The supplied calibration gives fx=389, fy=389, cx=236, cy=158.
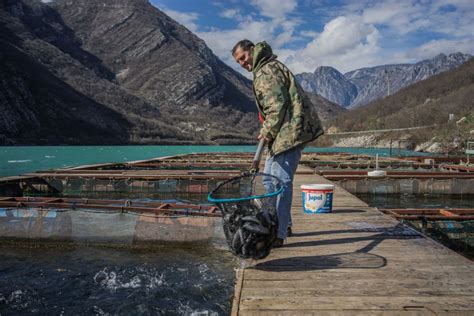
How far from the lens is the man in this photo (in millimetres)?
4312

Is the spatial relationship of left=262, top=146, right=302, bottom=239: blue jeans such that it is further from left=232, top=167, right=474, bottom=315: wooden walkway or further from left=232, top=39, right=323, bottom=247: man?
left=232, top=167, right=474, bottom=315: wooden walkway

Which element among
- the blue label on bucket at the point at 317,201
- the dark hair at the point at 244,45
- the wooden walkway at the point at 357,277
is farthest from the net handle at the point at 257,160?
the blue label on bucket at the point at 317,201

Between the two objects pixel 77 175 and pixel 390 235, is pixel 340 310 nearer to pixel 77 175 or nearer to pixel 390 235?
pixel 390 235

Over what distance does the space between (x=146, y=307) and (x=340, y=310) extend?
11.3ft

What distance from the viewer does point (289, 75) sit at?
4.46m

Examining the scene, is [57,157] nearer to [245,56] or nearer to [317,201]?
[317,201]

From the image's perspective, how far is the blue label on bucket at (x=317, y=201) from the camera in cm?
736

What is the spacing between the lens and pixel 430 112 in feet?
370

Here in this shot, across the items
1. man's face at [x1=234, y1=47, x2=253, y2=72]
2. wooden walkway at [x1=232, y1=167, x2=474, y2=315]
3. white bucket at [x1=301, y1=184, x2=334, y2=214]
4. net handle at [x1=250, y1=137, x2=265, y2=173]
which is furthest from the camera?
white bucket at [x1=301, y1=184, x2=334, y2=214]

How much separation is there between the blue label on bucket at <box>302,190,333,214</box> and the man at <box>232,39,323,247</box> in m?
2.90

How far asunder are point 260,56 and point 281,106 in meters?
0.70

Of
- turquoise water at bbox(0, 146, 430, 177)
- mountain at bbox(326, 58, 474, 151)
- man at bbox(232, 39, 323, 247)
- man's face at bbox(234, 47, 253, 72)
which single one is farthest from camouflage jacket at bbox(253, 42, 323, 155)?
mountain at bbox(326, 58, 474, 151)

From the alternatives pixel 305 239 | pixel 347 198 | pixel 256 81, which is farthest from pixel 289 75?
pixel 347 198

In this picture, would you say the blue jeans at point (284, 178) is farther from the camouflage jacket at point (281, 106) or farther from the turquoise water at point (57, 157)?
the turquoise water at point (57, 157)
